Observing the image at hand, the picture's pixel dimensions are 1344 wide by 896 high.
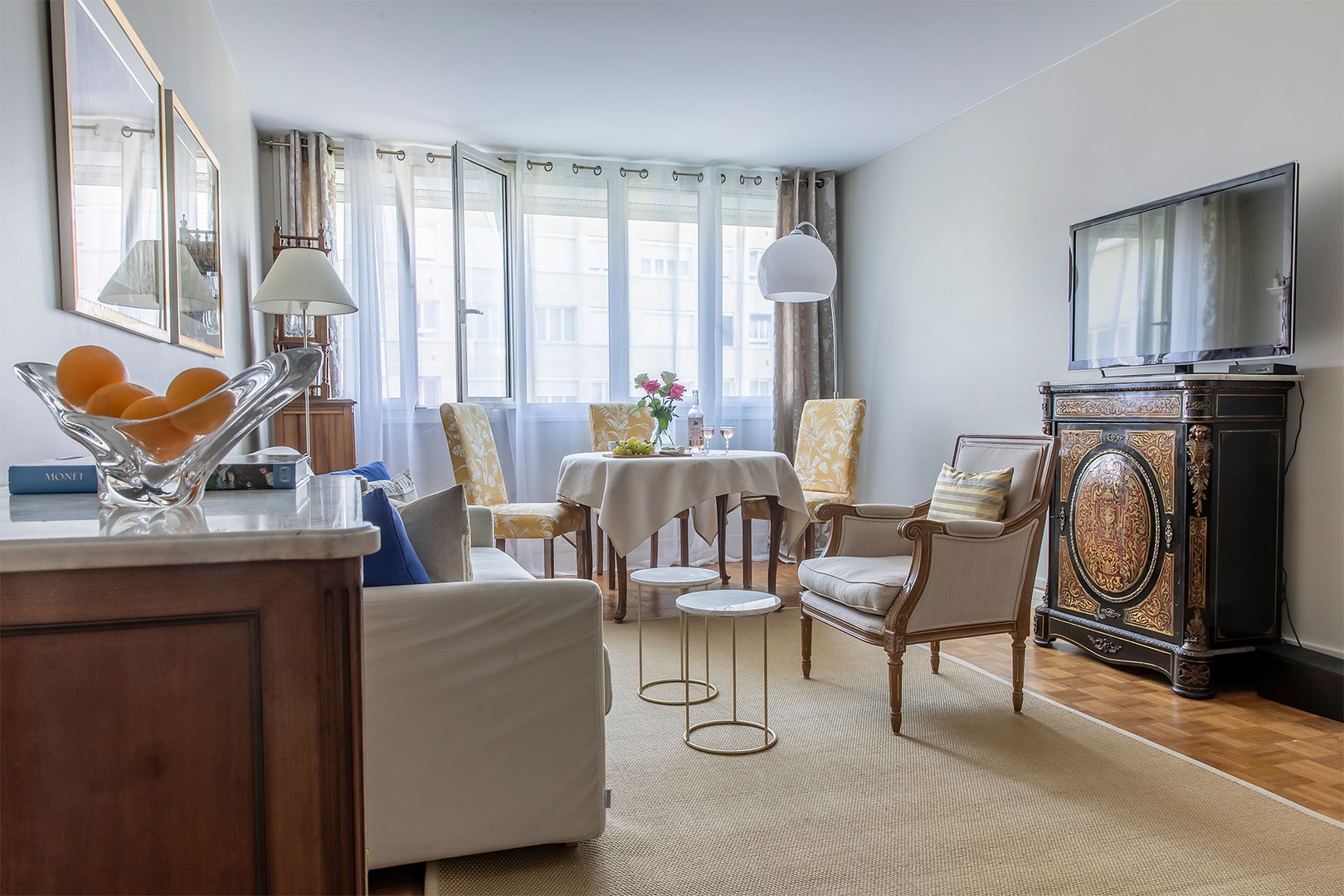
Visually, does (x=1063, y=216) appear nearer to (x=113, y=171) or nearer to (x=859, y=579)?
(x=859, y=579)

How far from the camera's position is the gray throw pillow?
1.86 m

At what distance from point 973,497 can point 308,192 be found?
400 cm

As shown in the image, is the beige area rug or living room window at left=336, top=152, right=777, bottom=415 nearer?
the beige area rug

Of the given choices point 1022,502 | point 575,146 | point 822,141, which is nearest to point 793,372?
point 822,141

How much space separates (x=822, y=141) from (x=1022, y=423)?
83.0 inches

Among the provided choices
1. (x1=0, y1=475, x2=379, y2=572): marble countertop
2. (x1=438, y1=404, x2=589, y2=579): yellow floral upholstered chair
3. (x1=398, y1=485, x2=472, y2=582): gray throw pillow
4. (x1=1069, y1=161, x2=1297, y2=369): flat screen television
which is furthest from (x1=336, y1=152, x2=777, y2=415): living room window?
(x1=0, y1=475, x2=379, y2=572): marble countertop

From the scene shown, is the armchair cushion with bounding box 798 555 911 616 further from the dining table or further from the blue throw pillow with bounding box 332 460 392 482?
the blue throw pillow with bounding box 332 460 392 482

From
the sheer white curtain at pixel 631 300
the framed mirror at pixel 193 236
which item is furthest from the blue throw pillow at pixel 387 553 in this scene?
the sheer white curtain at pixel 631 300

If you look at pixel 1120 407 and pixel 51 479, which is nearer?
pixel 51 479

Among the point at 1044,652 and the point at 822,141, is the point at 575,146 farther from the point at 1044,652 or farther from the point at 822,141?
the point at 1044,652

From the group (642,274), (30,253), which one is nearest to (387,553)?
(30,253)

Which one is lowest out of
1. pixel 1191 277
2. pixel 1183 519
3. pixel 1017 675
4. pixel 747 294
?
pixel 1017 675

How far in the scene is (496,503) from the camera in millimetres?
4465

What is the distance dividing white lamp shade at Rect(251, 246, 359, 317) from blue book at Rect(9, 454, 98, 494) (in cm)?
251
